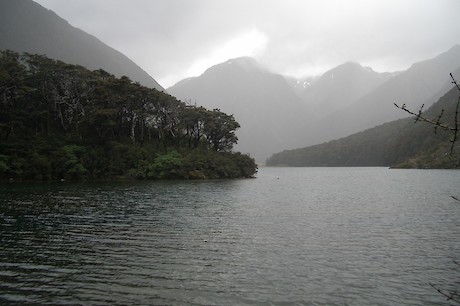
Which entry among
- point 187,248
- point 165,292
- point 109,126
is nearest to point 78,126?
point 109,126

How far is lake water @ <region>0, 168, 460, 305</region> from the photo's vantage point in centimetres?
1201

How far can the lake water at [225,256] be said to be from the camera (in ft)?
39.4

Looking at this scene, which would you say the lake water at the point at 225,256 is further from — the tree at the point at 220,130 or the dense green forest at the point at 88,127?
the tree at the point at 220,130

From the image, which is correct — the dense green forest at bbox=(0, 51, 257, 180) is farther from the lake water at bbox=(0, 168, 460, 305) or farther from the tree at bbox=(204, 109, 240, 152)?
the lake water at bbox=(0, 168, 460, 305)

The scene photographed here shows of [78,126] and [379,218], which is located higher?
[78,126]

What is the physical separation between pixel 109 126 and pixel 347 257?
235ft

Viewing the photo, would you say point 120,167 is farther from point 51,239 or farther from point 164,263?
point 164,263

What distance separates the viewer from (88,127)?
3179 inches

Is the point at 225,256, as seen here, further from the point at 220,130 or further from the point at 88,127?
the point at 220,130

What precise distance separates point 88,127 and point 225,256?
73.8 m

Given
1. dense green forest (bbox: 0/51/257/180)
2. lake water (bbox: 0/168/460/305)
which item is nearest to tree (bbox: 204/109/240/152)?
dense green forest (bbox: 0/51/257/180)

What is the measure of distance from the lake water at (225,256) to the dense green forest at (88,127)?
123ft

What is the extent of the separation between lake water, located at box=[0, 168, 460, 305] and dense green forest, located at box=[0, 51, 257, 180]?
1476 inches

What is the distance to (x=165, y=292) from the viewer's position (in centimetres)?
1221
